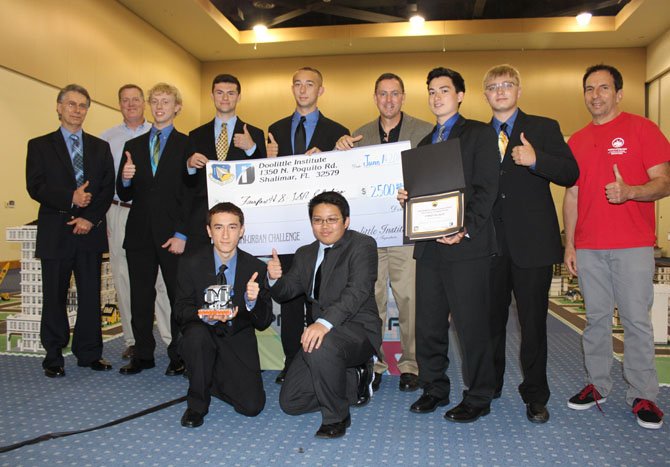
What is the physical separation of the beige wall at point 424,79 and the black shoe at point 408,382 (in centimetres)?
1211

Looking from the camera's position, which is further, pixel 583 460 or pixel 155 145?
pixel 155 145

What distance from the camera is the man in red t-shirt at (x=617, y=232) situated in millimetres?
2811

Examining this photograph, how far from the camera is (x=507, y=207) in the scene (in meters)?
2.80

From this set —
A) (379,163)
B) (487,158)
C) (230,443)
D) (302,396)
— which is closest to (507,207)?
(487,158)

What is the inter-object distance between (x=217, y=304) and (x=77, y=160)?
185 cm

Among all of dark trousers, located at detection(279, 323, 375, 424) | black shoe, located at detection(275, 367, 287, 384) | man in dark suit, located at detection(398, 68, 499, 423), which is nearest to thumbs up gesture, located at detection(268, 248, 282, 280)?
dark trousers, located at detection(279, 323, 375, 424)

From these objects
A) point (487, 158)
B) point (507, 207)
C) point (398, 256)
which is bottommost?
point (398, 256)

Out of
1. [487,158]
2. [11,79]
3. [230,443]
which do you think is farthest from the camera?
[11,79]

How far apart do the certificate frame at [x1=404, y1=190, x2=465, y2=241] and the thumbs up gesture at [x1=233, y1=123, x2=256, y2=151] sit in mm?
1348

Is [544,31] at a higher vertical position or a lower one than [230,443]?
higher

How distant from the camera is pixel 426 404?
115 inches

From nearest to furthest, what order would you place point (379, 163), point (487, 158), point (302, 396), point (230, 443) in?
1. point (230, 443)
2. point (487, 158)
3. point (302, 396)
4. point (379, 163)

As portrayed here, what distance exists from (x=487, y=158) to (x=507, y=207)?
29 cm

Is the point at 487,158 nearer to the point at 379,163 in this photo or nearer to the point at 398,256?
the point at 379,163
